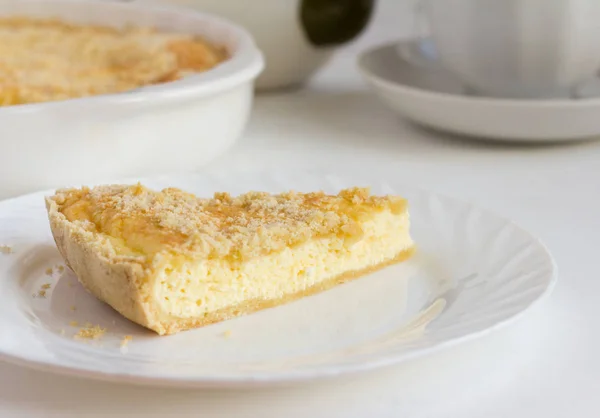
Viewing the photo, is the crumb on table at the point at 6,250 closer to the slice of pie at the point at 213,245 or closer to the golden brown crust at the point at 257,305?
the slice of pie at the point at 213,245

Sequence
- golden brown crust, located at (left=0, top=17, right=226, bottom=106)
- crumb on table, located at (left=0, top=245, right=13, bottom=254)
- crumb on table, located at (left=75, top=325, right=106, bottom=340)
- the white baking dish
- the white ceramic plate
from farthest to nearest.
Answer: golden brown crust, located at (left=0, top=17, right=226, bottom=106) < the white baking dish < crumb on table, located at (left=0, top=245, right=13, bottom=254) < crumb on table, located at (left=75, top=325, right=106, bottom=340) < the white ceramic plate

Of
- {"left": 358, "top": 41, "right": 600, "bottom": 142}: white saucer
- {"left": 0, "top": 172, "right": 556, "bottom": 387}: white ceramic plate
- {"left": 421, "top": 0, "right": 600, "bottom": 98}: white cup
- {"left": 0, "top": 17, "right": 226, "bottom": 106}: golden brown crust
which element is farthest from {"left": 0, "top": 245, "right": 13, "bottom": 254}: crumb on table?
{"left": 421, "top": 0, "right": 600, "bottom": 98}: white cup

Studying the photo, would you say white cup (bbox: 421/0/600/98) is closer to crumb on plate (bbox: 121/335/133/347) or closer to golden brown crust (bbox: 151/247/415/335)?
golden brown crust (bbox: 151/247/415/335)

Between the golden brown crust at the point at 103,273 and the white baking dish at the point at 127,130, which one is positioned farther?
the white baking dish at the point at 127,130

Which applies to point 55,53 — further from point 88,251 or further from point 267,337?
point 267,337

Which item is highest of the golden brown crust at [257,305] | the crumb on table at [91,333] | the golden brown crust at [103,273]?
the golden brown crust at [103,273]

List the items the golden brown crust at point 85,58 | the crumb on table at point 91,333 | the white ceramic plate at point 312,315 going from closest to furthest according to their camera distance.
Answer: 1. the white ceramic plate at point 312,315
2. the crumb on table at point 91,333
3. the golden brown crust at point 85,58

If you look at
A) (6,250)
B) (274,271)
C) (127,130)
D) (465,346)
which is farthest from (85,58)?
(465,346)

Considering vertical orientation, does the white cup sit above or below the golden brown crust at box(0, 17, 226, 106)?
above

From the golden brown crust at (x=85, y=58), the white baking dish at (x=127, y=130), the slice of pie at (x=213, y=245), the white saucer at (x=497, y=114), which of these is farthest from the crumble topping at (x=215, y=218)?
the white saucer at (x=497, y=114)
